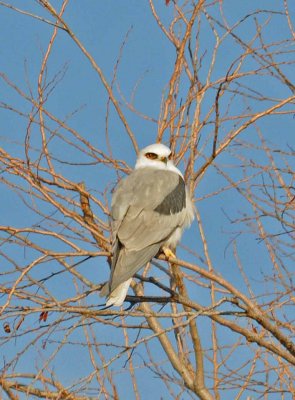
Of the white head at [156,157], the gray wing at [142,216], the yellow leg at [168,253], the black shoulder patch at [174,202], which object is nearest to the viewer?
the gray wing at [142,216]

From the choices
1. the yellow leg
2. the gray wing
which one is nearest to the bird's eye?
the gray wing

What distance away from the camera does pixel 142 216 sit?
20.2 feet

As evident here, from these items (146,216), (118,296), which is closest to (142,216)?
(146,216)

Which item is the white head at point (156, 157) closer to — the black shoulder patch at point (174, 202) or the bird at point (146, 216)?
the bird at point (146, 216)

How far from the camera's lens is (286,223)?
6.21 m

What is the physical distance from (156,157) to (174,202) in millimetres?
755

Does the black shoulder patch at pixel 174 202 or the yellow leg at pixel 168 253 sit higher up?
the black shoulder patch at pixel 174 202

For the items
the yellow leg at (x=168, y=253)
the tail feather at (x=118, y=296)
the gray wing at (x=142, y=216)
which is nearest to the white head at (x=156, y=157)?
the gray wing at (x=142, y=216)

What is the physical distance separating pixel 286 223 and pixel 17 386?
9.04ft

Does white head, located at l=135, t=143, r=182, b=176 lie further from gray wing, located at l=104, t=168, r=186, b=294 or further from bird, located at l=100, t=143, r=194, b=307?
gray wing, located at l=104, t=168, r=186, b=294

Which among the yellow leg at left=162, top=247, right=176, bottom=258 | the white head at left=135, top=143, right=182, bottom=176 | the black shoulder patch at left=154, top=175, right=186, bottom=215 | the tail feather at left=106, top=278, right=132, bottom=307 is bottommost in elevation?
the tail feather at left=106, top=278, right=132, bottom=307

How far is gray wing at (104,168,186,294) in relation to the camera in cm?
573

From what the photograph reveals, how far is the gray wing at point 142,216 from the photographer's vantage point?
5.73 metres

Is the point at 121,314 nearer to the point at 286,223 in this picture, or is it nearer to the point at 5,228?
the point at 5,228
